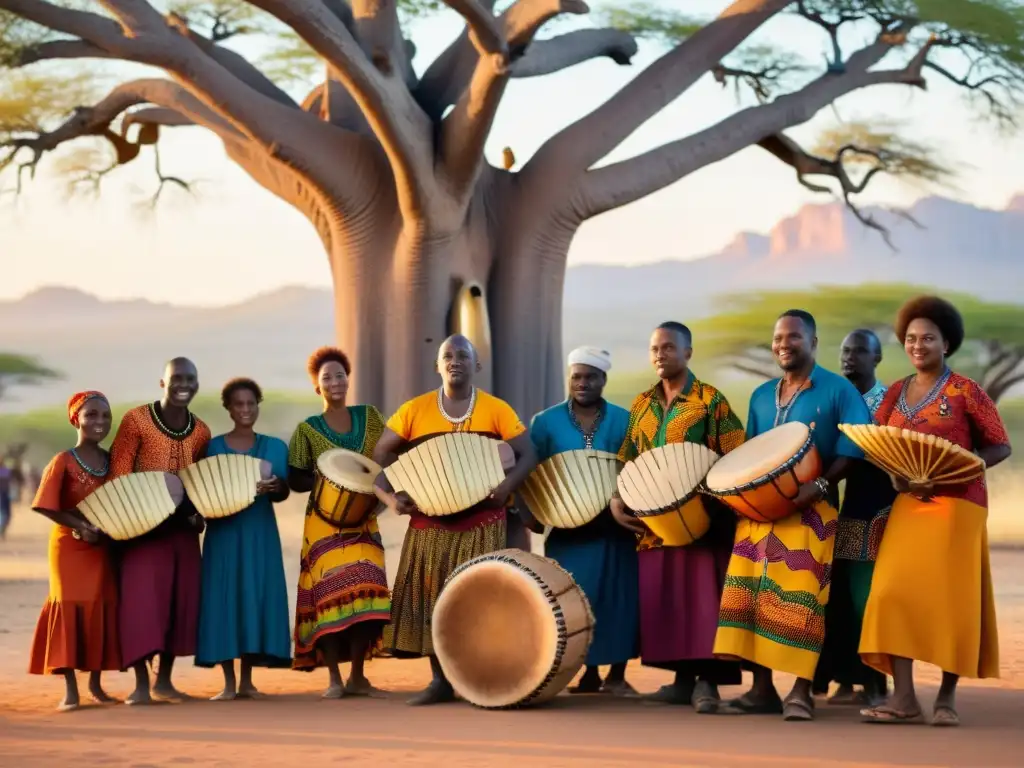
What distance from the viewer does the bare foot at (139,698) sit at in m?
8.27

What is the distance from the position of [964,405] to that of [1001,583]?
34.1 ft

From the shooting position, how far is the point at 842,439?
731 centimetres

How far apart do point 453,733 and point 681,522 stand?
57.8 inches

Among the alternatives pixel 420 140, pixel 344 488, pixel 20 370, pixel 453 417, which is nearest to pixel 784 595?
pixel 453 417

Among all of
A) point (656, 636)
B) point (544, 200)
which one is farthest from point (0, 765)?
point (544, 200)

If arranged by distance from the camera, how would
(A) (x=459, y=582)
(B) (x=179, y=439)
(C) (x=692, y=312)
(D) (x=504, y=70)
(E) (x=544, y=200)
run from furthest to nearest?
1. (C) (x=692, y=312)
2. (E) (x=544, y=200)
3. (D) (x=504, y=70)
4. (B) (x=179, y=439)
5. (A) (x=459, y=582)

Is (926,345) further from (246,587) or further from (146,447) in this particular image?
(146,447)

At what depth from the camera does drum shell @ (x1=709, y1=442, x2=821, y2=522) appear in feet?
23.4

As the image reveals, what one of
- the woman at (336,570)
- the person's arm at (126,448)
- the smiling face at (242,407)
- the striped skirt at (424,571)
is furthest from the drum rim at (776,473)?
the person's arm at (126,448)

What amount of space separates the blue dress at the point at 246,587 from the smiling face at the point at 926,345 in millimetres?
3194

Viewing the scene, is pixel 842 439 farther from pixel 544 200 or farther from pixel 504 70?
pixel 544 200

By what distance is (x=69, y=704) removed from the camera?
8195 millimetres

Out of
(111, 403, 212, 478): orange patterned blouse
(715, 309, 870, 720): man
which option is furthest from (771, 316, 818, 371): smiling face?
(111, 403, 212, 478): orange patterned blouse

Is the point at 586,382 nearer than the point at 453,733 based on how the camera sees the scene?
No
